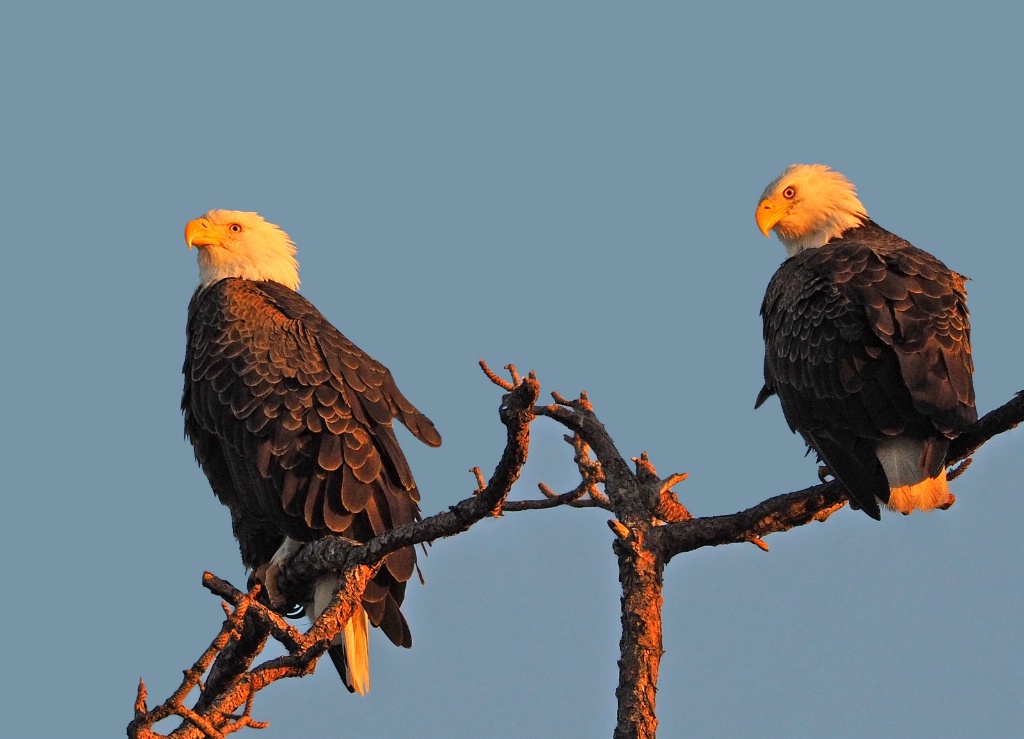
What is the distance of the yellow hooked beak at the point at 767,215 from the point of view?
288 inches

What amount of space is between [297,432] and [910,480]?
2.94 metres

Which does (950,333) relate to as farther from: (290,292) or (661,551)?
(290,292)

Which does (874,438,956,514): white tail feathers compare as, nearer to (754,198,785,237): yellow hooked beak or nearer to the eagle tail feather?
(754,198,785,237): yellow hooked beak

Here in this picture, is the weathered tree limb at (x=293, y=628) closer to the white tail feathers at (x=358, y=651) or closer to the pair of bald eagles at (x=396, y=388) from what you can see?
the white tail feathers at (x=358, y=651)

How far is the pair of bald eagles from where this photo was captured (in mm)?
5594

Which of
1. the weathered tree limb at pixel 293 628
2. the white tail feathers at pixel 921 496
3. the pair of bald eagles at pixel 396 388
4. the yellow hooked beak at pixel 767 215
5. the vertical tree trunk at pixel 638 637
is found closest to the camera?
the weathered tree limb at pixel 293 628

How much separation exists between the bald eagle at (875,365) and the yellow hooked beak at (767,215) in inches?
31.1

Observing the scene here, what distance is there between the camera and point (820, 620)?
13.4m

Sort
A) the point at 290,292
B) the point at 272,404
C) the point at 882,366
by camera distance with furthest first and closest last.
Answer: the point at 290,292, the point at 272,404, the point at 882,366

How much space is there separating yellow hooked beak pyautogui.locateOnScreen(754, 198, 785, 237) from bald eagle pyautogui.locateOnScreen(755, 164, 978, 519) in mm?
790

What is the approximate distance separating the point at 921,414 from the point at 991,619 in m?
8.12

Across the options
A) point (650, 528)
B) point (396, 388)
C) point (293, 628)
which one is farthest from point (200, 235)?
point (650, 528)

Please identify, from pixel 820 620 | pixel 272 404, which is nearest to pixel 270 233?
pixel 272 404

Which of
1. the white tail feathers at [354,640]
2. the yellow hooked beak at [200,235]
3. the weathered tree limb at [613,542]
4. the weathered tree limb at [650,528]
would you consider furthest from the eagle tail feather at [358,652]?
the yellow hooked beak at [200,235]
